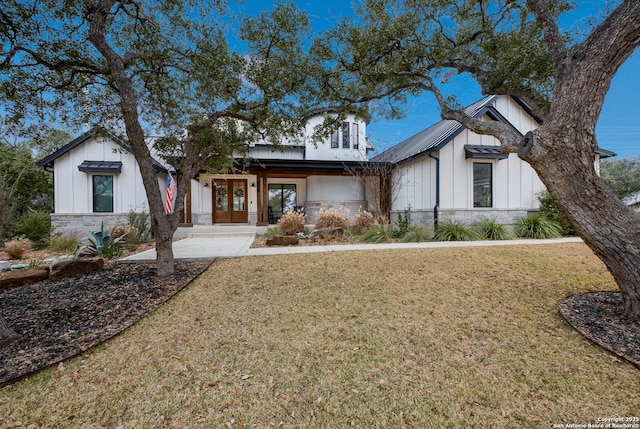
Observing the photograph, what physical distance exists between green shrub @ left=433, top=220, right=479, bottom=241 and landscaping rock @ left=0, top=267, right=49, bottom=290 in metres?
10.1

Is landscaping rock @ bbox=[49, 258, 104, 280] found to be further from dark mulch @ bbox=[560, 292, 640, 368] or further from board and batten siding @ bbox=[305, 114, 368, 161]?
board and batten siding @ bbox=[305, 114, 368, 161]

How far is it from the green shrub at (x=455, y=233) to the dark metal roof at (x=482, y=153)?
2.84 m

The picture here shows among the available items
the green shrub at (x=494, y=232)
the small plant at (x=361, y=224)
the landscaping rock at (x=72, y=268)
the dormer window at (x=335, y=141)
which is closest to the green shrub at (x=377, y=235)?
the small plant at (x=361, y=224)

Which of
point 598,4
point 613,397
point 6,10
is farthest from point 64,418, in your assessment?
point 598,4

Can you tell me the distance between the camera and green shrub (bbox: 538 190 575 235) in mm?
9617

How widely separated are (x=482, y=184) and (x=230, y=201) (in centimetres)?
1151

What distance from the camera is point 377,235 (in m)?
9.04

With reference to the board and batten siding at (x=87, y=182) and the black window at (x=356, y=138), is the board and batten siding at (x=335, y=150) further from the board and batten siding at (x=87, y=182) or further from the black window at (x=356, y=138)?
the board and batten siding at (x=87, y=182)

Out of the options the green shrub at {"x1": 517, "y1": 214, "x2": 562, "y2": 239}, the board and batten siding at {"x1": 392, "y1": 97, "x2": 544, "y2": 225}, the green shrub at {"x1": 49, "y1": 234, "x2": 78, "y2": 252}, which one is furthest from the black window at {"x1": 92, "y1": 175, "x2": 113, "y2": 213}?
the green shrub at {"x1": 517, "y1": 214, "x2": 562, "y2": 239}

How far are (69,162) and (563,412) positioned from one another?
15.7m

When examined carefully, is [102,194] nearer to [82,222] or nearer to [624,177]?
[82,222]

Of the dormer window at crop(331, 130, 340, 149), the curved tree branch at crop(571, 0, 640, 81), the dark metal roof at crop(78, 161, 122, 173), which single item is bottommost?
the curved tree branch at crop(571, 0, 640, 81)

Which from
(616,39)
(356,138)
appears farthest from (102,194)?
(616,39)

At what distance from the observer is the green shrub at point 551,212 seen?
9.62m
